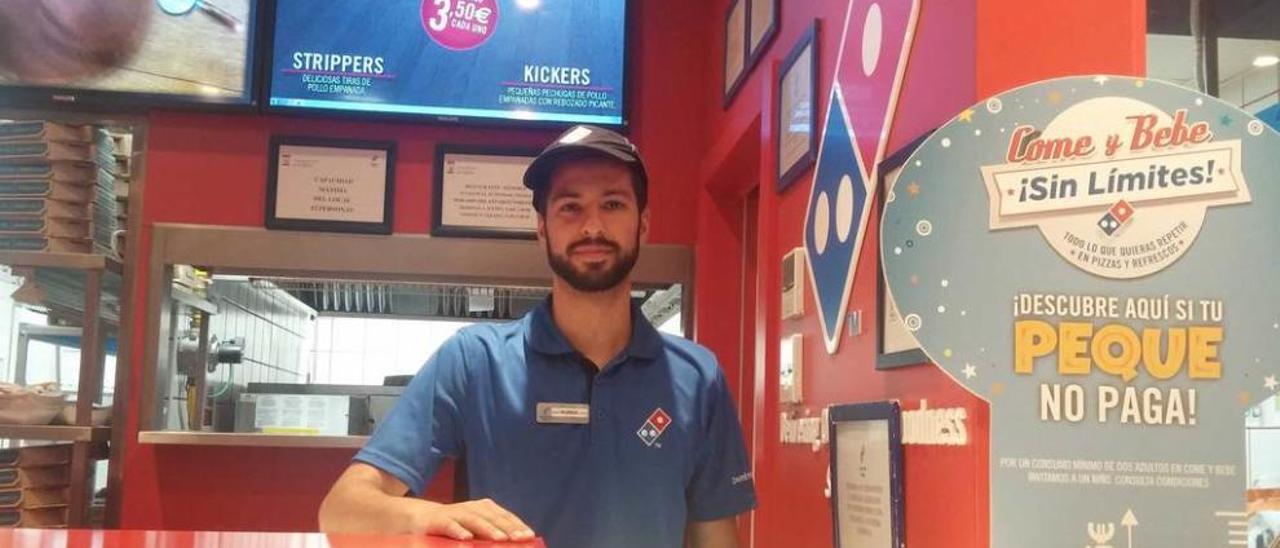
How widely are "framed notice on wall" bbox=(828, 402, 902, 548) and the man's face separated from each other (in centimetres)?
47

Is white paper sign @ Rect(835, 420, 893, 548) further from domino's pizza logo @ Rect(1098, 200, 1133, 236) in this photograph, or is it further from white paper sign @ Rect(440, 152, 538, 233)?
white paper sign @ Rect(440, 152, 538, 233)

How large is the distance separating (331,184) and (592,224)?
7.61ft

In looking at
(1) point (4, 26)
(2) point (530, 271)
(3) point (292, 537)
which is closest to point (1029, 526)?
(3) point (292, 537)

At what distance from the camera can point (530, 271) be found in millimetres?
3818

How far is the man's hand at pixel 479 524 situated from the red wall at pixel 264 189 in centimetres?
265

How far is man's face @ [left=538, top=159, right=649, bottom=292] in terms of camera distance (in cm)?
171

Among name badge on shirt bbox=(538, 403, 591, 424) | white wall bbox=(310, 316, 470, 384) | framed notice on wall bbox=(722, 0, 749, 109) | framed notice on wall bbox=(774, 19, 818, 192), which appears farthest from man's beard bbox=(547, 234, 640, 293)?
white wall bbox=(310, 316, 470, 384)

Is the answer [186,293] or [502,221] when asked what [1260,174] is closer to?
[502,221]

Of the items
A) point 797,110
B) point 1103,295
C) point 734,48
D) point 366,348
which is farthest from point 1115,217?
point 366,348

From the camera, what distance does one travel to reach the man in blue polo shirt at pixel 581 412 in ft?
5.56

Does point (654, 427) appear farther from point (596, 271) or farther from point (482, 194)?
point (482, 194)

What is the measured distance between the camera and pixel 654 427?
177cm

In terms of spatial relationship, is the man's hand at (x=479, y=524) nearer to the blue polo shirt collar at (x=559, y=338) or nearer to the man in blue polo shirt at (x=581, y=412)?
the man in blue polo shirt at (x=581, y=412)

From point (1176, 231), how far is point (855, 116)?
36.4 inches
